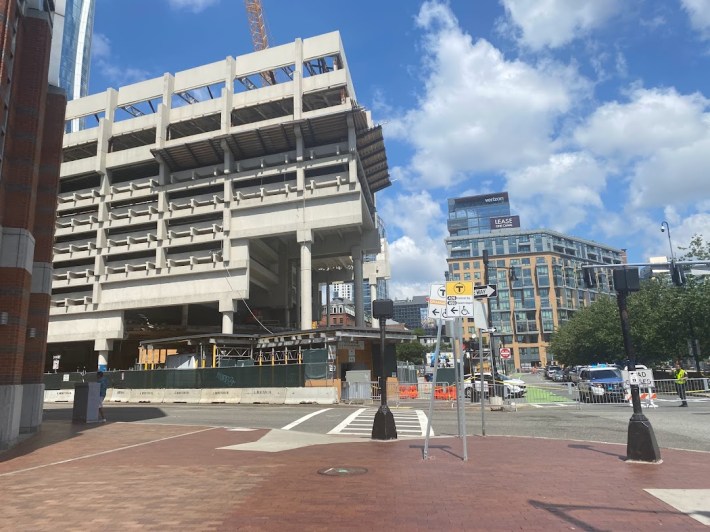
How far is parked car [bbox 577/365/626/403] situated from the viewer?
26031mm

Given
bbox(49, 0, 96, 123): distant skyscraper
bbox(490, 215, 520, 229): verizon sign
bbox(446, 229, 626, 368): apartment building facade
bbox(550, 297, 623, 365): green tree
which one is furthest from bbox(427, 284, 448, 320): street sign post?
bbox(49, 0, 96, 123): distant skyscraper

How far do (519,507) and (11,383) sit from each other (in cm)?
1273

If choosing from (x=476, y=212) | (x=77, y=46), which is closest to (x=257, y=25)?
(x=476, y=212)

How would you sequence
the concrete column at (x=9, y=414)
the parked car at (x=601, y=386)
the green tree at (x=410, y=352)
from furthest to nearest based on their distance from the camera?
1. the green tree at (x=410, y=352)
2. the parked car at (x=601, y=386)
3. the concrete column at (x=9, y=414)

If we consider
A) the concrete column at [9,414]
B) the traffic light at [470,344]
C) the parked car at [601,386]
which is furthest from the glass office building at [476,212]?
the concrete column at [9,414]

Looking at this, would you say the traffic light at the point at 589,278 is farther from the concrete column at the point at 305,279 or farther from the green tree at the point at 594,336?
the concrete column at the point at 305,279

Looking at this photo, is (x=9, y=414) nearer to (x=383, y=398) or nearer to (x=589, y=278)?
(x=383, y=398)

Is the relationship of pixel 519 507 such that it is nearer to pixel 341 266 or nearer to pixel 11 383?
pixel 11 383

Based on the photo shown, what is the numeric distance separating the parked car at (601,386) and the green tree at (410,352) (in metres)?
84.7

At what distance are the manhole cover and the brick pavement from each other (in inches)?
5.9

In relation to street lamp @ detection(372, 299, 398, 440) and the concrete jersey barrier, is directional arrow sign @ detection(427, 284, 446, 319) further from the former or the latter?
the concrete jersey barrier

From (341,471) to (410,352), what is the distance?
366 feet

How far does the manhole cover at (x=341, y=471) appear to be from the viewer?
8352 mm

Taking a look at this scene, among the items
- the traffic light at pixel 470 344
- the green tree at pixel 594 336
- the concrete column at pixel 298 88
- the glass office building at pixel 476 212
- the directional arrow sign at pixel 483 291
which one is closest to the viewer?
the directional arrow sign at pixel 483 291
